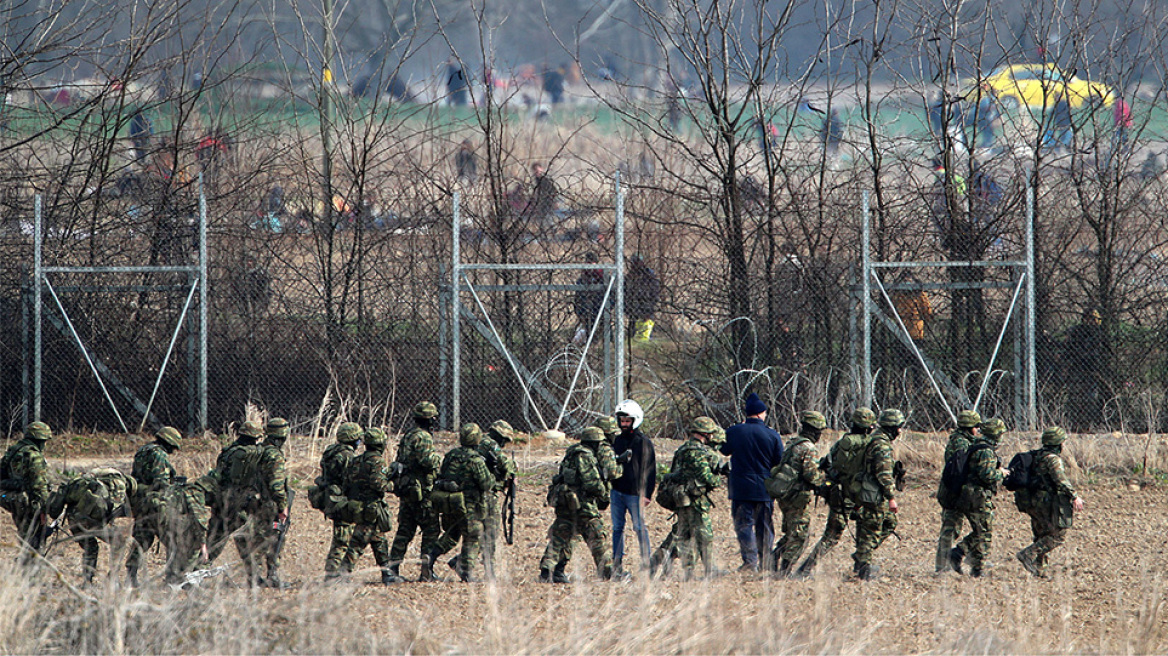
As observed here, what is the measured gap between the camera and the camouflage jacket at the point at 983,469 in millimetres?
7773

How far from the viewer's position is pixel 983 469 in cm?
780

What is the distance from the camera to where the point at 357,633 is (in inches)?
226

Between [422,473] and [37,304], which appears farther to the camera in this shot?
[37,304]

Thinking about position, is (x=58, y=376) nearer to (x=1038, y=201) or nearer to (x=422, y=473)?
Result: (x=422, y=473)

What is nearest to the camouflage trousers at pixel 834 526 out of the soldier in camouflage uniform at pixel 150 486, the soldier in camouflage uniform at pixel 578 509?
the soldier in camouflage uniform at pixel 578 509

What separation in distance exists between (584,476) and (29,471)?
3507mm

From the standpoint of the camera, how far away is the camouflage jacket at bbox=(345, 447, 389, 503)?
301 inches

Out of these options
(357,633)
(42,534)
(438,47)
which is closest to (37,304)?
(42,534)

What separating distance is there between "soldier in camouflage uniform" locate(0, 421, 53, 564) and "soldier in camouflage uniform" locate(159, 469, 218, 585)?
Answer: 89 cm

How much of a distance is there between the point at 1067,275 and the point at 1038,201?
875 mm

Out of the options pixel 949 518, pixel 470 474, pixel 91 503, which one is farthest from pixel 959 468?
pixel 91 503

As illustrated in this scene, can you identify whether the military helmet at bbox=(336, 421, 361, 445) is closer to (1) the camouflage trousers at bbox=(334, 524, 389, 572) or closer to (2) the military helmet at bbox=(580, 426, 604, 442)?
(1) the camouflage trousers at bbox=(334, 524, 389, 572)

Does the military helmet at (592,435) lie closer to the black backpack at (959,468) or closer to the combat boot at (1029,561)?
the black backpack at (959,468)

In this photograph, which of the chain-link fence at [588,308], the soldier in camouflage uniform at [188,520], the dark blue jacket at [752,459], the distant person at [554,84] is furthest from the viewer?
the distant person at [554,84]
